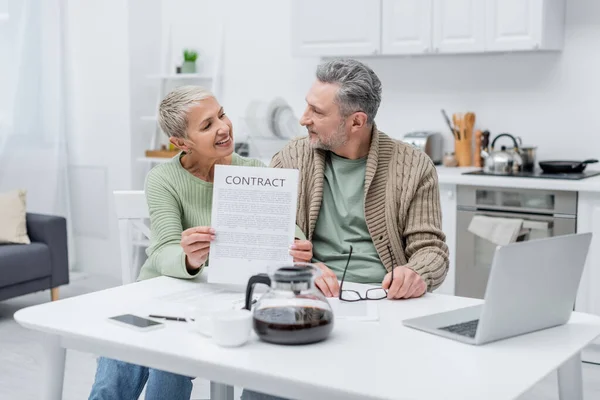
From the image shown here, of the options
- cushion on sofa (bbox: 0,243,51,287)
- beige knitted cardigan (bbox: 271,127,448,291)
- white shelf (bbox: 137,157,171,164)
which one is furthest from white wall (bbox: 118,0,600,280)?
beige knitted cardigan (bbox: 271,127,448,291)

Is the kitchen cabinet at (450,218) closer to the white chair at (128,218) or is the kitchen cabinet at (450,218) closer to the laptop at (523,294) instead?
the white chair at (128,218)

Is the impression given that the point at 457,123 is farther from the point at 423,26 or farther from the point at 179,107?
the point at 179,107

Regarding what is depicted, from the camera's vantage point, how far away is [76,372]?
373 cm

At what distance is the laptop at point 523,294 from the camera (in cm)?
160

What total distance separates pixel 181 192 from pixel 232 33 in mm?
3291

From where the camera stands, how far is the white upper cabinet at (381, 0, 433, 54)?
4414 mm

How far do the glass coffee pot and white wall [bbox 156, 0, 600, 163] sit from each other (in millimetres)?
3159

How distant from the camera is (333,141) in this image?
2492mm

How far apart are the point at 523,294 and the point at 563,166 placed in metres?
2.62

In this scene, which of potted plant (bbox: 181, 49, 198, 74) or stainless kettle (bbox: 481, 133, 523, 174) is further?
potted plant (bbox: 181, 49, 198, 74)

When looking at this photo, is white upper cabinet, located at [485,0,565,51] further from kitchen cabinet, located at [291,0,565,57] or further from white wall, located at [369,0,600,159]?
white wall, located at [369,0,600,159]

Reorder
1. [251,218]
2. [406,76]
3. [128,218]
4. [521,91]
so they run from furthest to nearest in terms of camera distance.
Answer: [406,76] < [521,91] < [128,218] < [251,218]

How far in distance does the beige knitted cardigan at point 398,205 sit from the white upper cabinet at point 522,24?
1949 millimetres

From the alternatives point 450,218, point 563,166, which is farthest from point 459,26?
point 450,218
